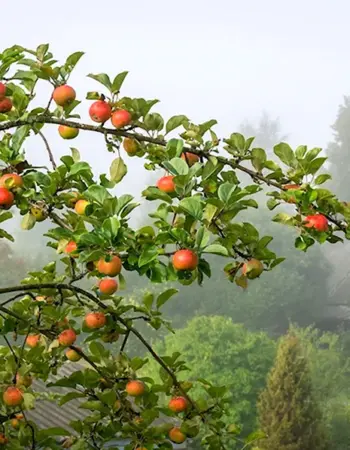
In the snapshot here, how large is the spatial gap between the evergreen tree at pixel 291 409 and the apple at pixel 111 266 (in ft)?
54.5

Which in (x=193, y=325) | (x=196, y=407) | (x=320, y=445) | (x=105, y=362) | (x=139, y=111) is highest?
(x=193, y=325)

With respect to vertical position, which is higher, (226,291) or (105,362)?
(226,291)

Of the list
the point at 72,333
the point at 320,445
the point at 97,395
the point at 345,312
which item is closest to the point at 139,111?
the point at 72,333

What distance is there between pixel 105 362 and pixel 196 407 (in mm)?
580

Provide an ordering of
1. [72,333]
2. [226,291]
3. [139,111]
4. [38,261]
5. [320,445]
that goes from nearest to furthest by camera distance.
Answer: [139,111] < [72,333] < [320,445] < [38,261] < [226,291]

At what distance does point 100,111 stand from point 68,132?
253mm

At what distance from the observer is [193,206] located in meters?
2.84

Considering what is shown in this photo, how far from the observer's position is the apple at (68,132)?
3617mm

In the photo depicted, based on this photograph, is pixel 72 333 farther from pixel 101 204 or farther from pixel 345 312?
pixel 345 312

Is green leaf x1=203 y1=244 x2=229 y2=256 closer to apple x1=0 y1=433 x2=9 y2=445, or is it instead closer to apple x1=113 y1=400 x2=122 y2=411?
apple x1=113 y1=400 x2=122 y2=411

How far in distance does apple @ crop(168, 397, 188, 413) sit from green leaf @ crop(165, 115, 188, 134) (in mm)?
1588

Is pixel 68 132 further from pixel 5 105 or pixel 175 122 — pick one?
pixel 175 122

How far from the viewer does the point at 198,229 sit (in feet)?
9.30

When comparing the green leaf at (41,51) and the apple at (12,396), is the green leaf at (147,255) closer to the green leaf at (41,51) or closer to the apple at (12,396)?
the green leaf at (41,51)
